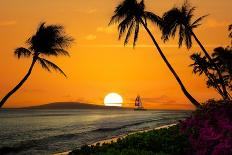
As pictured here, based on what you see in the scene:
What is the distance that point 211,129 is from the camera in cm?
985

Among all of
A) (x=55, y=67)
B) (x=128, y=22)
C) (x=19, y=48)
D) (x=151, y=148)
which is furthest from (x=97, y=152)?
(x=128, y=22)

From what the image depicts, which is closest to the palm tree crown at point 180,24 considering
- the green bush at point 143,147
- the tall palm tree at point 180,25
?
the tall palm tree at point 180,25

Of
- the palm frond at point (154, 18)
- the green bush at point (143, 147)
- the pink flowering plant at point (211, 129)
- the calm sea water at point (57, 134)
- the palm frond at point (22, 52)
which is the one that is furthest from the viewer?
the calm sea water at point (57, 134)

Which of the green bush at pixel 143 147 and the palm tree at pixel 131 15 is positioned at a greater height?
the palm tree at pixel 131 15

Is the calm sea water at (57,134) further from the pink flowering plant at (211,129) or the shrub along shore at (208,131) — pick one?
the pink flowering plant at (211,129)

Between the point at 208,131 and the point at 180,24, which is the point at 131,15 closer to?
the point at 180,24

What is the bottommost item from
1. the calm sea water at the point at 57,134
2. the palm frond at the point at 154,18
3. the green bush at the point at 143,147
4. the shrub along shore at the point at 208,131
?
the calm sea water at the point at 57,134

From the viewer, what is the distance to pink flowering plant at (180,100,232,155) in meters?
9.54

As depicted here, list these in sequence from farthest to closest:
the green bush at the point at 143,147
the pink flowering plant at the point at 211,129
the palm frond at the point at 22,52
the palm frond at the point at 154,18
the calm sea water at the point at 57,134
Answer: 1. the calm sea water at the point at 57,134
2. the palm frond at the point at 154,18
3. the palm frond at the point at 22,52
4. the green bush at the point at 143,147
5. the pink flowering plant at the point at 211,129

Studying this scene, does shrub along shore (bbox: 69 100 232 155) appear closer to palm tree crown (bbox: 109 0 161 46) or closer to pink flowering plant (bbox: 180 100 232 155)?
pink flowering plant (bbox: 180 100 232 155)

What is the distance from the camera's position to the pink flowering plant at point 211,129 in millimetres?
9539

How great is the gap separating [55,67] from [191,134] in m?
14.6

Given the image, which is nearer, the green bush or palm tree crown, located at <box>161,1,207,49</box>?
the green bush

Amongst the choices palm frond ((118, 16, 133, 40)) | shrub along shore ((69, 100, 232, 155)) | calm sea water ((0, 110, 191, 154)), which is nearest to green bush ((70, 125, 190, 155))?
shrub along shore ((69, 100, 232, 155))
